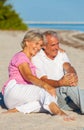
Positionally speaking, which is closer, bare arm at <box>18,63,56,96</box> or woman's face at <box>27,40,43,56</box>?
bare arm at <box>18,63,56,96</box>

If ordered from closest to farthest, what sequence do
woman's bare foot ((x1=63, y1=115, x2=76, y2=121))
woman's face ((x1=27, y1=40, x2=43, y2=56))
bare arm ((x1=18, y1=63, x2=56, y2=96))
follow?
woman's bare foot ((x1=63, y1=115, x2=76, y2=121)) → bare arm ((x1=18, y1=63, x2=56, y2=96)) → woman's face ((x1=27, y1=40, x2=43, y2=56))

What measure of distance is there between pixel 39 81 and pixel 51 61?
1.79ft

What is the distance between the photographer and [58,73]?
7.88m

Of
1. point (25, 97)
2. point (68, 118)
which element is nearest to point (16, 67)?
point (25, 97)

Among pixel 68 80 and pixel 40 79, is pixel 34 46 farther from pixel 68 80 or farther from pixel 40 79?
pixel 68 80

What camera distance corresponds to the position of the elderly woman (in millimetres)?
7426

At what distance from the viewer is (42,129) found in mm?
6598

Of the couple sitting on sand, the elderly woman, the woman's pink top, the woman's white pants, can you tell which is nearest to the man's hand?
the couple sitting on sand

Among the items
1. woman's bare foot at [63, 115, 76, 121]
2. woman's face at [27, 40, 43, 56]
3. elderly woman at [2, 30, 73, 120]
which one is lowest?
woman's bare foot at [63, 115, 76, 121]

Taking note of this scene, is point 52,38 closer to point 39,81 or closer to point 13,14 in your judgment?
point 39,81

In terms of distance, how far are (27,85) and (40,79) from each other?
0.21 m

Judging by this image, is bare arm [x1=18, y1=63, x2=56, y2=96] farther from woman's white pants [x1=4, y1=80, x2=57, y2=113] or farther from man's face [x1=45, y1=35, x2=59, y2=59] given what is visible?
man's face [x1=45, y1=35, x2=59, y2=59]

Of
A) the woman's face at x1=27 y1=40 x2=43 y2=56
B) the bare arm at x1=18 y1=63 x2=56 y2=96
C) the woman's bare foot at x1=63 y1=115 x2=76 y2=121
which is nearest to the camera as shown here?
the woman's bare foot at x1=63 y1=115 x2=76 y2=121

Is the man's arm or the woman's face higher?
the woman's face
